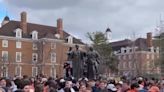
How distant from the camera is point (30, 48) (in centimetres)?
9094

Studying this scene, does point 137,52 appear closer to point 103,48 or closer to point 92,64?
point 103,48

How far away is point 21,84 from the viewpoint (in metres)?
9.79

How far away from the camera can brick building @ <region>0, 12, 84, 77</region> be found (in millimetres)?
87162

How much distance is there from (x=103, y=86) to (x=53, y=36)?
78332 millimetres

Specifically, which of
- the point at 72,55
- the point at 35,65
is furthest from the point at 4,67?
the point at 72,55

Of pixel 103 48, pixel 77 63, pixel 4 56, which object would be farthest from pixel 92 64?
pixel 103 48

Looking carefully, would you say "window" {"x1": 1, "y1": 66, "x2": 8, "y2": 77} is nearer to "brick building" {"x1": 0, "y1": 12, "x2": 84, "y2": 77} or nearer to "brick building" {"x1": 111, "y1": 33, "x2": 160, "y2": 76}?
"brick building" {"x1": 0, "y1": 12, "x2": 84, "y2": 77}

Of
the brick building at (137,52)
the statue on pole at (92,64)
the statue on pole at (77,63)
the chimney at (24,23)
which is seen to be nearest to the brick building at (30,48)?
the chimney at (24,23)

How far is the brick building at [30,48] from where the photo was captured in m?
87.2

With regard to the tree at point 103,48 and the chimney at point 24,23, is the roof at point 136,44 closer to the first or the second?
the tree at point 103,48

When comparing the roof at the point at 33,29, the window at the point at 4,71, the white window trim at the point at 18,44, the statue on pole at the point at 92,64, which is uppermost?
the roof at the point at 33,29

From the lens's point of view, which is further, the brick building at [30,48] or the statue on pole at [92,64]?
the brick building at [30,48]

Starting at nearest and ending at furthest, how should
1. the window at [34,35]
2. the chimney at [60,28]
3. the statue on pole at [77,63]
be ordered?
the statue on pole at [77,63]
the window at [34,35]
the chimney at [60,28]

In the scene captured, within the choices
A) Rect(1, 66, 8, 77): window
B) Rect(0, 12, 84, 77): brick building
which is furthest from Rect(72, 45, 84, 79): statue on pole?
Rect(0, 12, 84, 77): brick building
